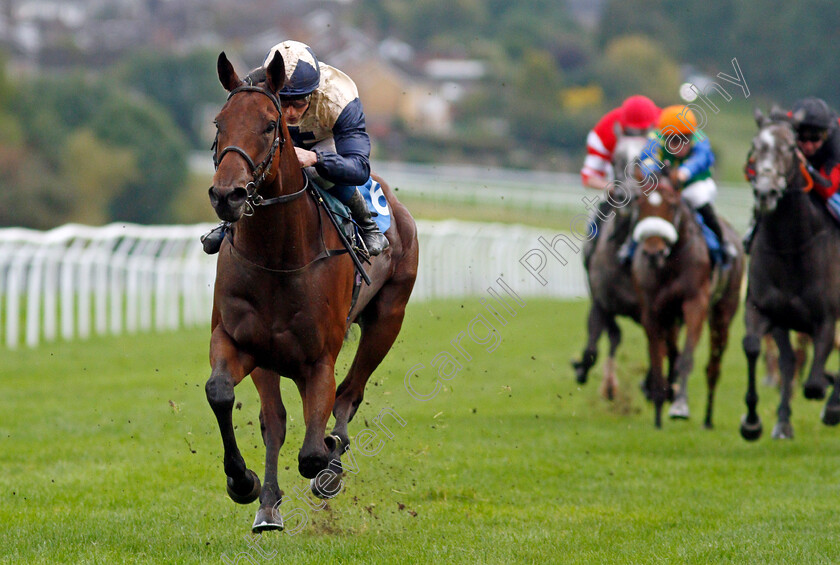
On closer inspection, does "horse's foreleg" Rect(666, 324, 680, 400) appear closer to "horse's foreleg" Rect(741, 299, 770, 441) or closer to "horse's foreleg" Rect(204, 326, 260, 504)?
"horse's foreleg" Rect(741, 299, 770, 441)

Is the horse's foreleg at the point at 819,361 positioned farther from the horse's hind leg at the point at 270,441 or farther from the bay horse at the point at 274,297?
the horse's hind leg at the point at 270,441

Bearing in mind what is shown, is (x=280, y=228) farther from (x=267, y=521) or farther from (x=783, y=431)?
(x=783, y=431)

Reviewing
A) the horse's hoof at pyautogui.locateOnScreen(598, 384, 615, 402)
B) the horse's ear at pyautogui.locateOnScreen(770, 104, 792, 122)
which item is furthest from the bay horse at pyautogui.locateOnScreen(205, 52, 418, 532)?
the horse's hoof at pyautogui.locateOnScreen(598, 384, 615, 402)

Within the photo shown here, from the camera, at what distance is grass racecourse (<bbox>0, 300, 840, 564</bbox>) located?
15.8ft

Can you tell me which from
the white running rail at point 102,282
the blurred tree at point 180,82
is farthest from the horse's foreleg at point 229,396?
the blurred tree at point 180,82

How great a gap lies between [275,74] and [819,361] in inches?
166

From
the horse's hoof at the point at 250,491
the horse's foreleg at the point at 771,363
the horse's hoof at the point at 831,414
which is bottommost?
the horse's foreleg at the point at 771,363

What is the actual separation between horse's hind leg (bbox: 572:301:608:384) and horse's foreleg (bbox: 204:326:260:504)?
5.00 meters

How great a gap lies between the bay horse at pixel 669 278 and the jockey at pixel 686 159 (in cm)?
Answer: 12

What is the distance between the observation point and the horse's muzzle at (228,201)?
3.80 metres

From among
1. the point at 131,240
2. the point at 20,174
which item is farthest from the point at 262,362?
the point at 20,174

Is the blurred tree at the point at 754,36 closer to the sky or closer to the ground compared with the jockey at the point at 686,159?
closer to the ground

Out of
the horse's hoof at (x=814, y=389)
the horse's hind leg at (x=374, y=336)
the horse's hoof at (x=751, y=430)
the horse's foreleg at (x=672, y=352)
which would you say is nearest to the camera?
the horse's hind leg at (x=374, y=336)

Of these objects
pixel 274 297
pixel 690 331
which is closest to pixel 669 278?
pixel 690 331
